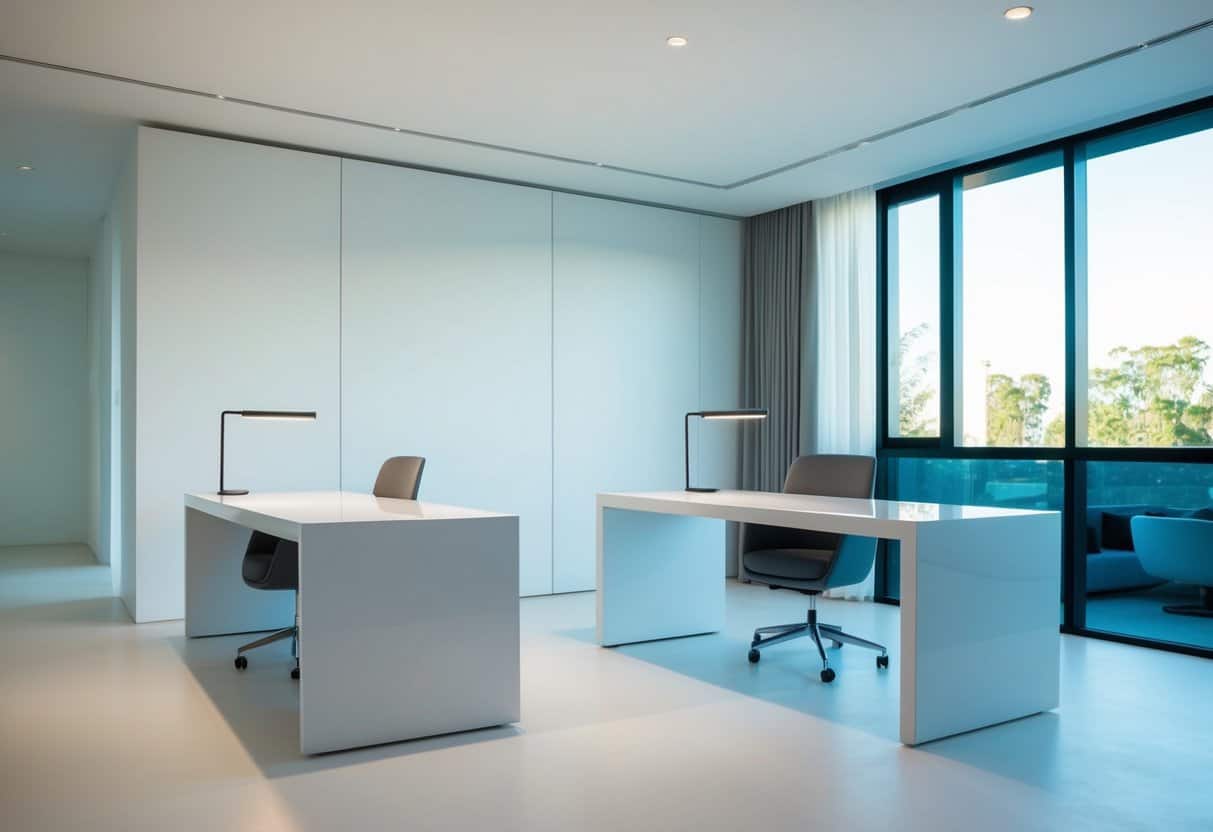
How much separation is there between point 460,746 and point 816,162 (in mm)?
3841

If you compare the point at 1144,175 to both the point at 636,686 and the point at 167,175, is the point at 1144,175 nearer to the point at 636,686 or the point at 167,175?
the point at 636,686

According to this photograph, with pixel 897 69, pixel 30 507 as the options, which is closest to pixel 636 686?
pixel 897 69

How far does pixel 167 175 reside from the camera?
4.73 meters

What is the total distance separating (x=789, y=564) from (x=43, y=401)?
7394 mm

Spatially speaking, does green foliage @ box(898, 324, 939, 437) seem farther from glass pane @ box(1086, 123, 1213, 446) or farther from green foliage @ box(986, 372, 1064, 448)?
glass pane @ box(1086, 123, 1213, 446)

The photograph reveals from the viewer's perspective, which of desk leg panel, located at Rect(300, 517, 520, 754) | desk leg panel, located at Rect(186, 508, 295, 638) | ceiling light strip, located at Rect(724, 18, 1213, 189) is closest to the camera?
desk leg panel, located at Rect(300, 517, 520, 754)

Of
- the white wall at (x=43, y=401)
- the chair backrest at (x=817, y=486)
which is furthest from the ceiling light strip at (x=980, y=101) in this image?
the white wall at (x=43, y=401)

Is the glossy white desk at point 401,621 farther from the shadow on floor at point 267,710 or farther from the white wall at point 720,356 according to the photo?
the white wall at point 720,356

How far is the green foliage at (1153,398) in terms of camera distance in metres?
4.30

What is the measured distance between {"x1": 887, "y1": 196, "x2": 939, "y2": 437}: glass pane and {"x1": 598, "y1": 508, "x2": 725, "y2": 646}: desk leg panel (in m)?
1.78

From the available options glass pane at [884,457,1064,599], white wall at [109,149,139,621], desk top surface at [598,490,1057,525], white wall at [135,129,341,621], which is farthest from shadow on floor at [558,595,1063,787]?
white wall at [109,149,139,621]

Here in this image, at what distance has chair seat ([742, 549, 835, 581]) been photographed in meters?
3.83

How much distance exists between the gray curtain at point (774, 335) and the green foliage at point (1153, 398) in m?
1.93

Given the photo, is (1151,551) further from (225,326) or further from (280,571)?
(225,326)
